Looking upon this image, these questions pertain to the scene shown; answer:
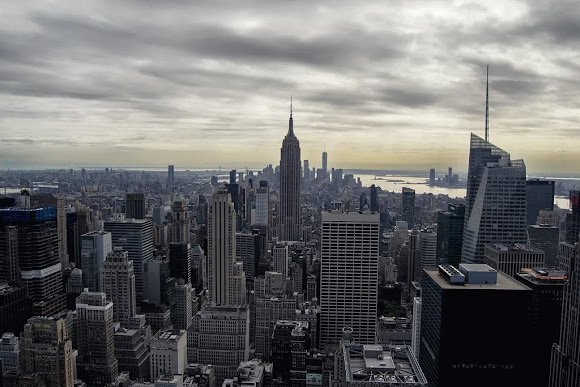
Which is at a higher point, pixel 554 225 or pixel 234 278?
pixel 554 225

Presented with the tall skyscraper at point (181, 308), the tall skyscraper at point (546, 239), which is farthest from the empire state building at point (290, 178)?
the tall skyscraper at point (546, 239)

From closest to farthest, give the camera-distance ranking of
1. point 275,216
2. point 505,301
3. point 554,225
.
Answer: point 505,301
point 554,225
point 275,216

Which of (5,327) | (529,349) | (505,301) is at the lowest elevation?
(5,327)

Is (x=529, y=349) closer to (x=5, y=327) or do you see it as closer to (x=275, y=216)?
(x=5, y=327)

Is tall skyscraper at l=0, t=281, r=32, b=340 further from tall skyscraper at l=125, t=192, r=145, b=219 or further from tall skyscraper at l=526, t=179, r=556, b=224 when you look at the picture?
tall skyscraper at l=526, t=179, r=556, b=224

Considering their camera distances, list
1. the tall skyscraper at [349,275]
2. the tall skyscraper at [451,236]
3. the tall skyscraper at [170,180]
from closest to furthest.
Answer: the tall skyscraper at [349,275] → the tall skyscraper at [451,236] → the tall skyscraper at [170,180]

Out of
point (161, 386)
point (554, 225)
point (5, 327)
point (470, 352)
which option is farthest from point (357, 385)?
point (554, 225)

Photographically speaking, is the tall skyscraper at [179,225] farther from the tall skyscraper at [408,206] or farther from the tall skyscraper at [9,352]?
the tall skyscraper at [408,206]

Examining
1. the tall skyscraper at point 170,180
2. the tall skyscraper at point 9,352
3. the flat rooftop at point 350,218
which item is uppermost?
the tall skyscraper at point 170,180
